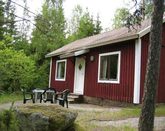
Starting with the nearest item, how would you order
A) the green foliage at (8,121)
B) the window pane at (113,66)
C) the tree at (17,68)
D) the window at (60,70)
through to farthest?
the green foliage at (8,121)
the window pane at (113,66)
the window at (60,70)
the tree at (17,68)

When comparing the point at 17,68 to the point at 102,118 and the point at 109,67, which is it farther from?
the point at 102,118

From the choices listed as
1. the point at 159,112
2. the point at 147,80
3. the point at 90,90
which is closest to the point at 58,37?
the point at 90,90

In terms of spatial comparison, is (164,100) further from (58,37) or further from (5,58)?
(58,37)

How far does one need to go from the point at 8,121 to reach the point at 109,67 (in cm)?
951

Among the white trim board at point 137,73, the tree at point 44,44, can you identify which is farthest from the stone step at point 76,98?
the tree at point 44,44

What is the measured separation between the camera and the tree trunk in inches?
251

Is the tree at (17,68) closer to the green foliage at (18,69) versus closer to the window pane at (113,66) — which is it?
the green foliage at (18,69)

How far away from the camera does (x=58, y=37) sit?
29578mm

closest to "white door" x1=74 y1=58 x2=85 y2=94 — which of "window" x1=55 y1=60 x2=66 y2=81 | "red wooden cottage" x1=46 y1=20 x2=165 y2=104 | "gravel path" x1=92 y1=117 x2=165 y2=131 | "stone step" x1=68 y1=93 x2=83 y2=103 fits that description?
"red wooden cottage" x1=46 y1=20 x2=165 y2=104

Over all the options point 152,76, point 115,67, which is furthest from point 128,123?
point 115,67

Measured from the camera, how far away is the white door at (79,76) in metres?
18.1

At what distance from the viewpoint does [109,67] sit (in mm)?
15172

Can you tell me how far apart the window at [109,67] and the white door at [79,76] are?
2.21 m

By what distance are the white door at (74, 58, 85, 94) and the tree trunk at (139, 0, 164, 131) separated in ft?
37.7
